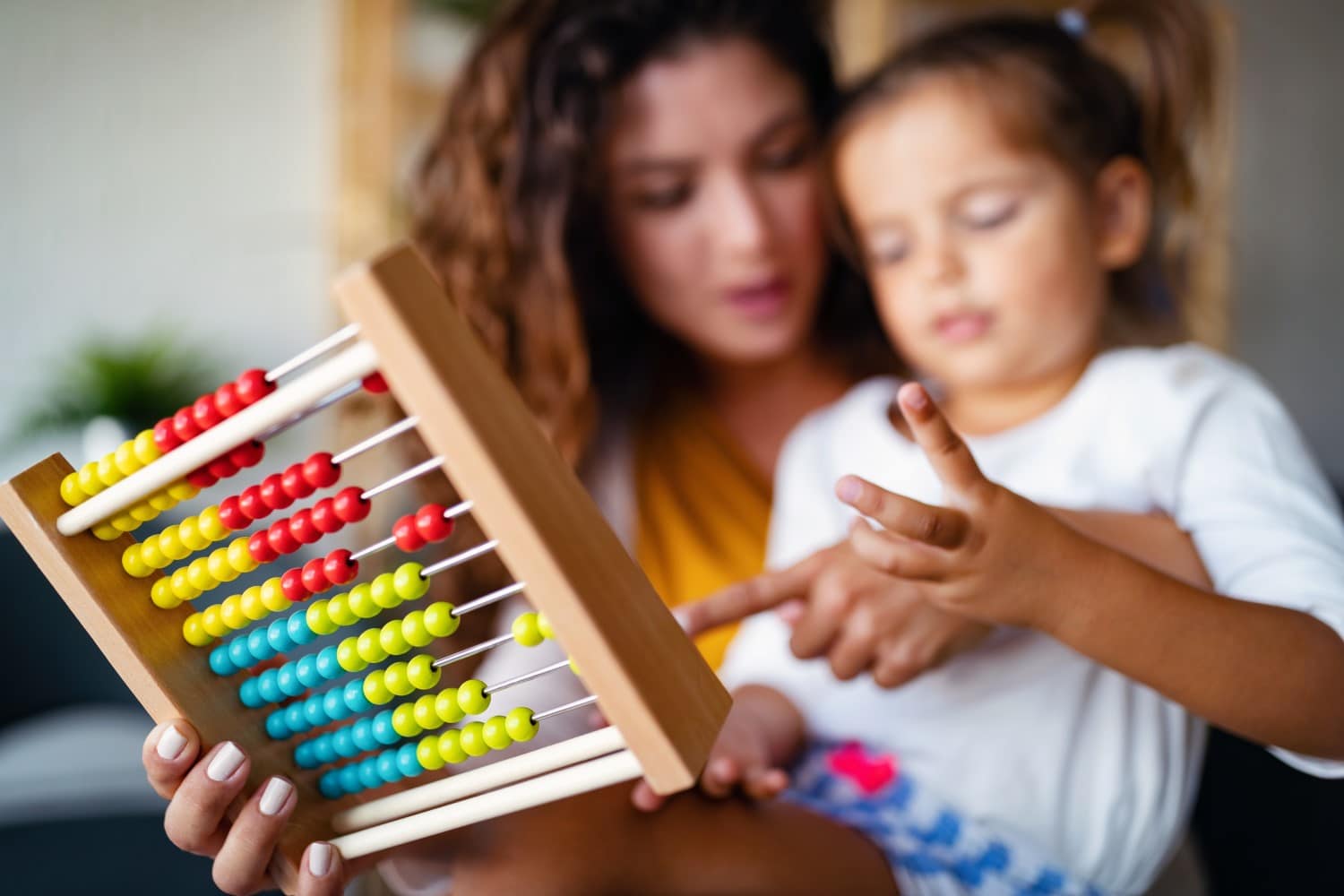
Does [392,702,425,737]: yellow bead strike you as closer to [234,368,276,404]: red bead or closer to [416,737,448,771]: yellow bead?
[416,737,448,771]: yellow bead

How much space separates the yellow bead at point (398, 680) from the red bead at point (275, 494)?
13 centimetres

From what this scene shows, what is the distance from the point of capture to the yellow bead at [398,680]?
735 mm

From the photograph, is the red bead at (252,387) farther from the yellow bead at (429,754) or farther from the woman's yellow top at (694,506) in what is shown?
the woman's yellow top at (694,506)

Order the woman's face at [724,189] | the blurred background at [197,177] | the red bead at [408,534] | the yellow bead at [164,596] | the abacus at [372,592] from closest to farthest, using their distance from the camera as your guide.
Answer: the abacus at [372,592]
the red bead at [408,534]
the yellow bead at [164,596]
the woman's face at [724,189]
the blurred background at [197,177]

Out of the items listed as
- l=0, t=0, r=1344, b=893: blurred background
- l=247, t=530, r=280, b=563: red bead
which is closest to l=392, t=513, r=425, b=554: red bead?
l=247, t=530, r=280, b=563: red bead

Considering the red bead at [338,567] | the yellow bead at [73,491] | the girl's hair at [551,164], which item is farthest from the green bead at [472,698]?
the girl's hair at [551,164]

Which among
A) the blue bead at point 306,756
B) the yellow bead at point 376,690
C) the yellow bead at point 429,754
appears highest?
the yellow bead at point 376,690

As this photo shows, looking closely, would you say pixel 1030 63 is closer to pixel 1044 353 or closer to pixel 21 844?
pixel 1044 353

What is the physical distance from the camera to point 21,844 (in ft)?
4.02

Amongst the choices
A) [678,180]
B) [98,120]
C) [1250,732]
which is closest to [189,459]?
[1250,732]

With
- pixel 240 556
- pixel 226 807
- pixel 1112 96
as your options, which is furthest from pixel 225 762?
pixel 1112 96

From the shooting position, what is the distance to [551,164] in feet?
4.69

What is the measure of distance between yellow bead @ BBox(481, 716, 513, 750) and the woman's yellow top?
696 mm

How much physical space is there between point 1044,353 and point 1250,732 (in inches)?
17.7
